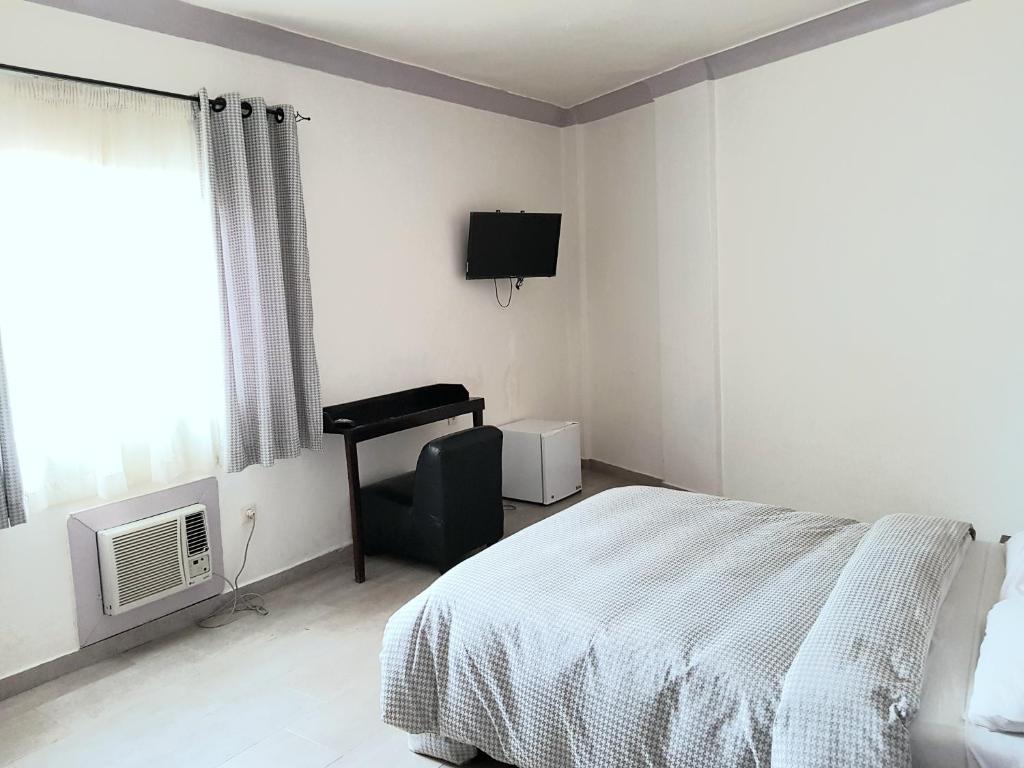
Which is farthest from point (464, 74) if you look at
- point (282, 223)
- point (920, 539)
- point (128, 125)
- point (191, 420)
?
point (920, 539)

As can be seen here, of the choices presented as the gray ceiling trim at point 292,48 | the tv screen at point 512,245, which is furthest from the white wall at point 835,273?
the gray ceiling trim at point 292,48

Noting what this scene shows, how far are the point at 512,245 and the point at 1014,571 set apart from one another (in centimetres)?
333

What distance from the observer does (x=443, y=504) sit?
140 inches

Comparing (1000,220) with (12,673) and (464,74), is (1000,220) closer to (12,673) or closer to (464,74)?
(464,74)

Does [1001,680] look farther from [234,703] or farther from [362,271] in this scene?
[362,271]

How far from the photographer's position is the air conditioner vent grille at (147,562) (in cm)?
299

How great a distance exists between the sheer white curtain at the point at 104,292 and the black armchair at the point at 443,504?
2.98ft

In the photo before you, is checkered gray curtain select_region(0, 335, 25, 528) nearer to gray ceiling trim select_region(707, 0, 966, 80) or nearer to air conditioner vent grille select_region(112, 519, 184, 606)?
air conditioner vent grille select_region(112, 519, 184, 606)

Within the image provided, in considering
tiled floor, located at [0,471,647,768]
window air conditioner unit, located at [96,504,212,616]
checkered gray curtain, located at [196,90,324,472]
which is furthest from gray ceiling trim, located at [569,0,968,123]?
window air conditioner unit, located at [96,504,212,616]

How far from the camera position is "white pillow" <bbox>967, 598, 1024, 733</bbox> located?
57.3 inches

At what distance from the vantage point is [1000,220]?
3.28m

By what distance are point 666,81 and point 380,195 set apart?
189 centimetres

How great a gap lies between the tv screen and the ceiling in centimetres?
85

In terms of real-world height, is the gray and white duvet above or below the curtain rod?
below
